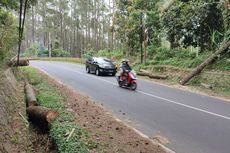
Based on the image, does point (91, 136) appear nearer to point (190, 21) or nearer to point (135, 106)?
point (135, 106)

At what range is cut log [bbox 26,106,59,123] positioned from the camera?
907 cm

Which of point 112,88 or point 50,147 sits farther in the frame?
point 112,88

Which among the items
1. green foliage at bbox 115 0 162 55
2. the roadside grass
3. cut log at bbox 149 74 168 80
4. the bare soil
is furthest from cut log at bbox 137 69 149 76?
the roadside grass

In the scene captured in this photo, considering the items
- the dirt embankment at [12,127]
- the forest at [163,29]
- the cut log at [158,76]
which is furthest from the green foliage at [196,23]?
the dirt embankment at [12,127]

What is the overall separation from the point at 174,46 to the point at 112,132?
2105 centimetres

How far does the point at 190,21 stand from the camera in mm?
24234

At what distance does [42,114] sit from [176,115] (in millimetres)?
4784

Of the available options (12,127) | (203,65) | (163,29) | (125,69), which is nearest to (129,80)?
(125,69)

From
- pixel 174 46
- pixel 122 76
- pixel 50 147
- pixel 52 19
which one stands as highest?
pixel 52 19

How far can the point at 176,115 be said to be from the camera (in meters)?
11.4

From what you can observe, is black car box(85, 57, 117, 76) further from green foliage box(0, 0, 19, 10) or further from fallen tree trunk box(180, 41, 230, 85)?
green foliage box(0, 0, 19, 10)

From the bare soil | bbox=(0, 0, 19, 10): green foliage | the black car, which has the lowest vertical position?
the bare soil

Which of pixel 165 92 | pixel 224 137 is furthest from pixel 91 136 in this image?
pixel 165 92

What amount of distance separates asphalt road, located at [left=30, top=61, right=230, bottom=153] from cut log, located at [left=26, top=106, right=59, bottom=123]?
2591 millimetres
